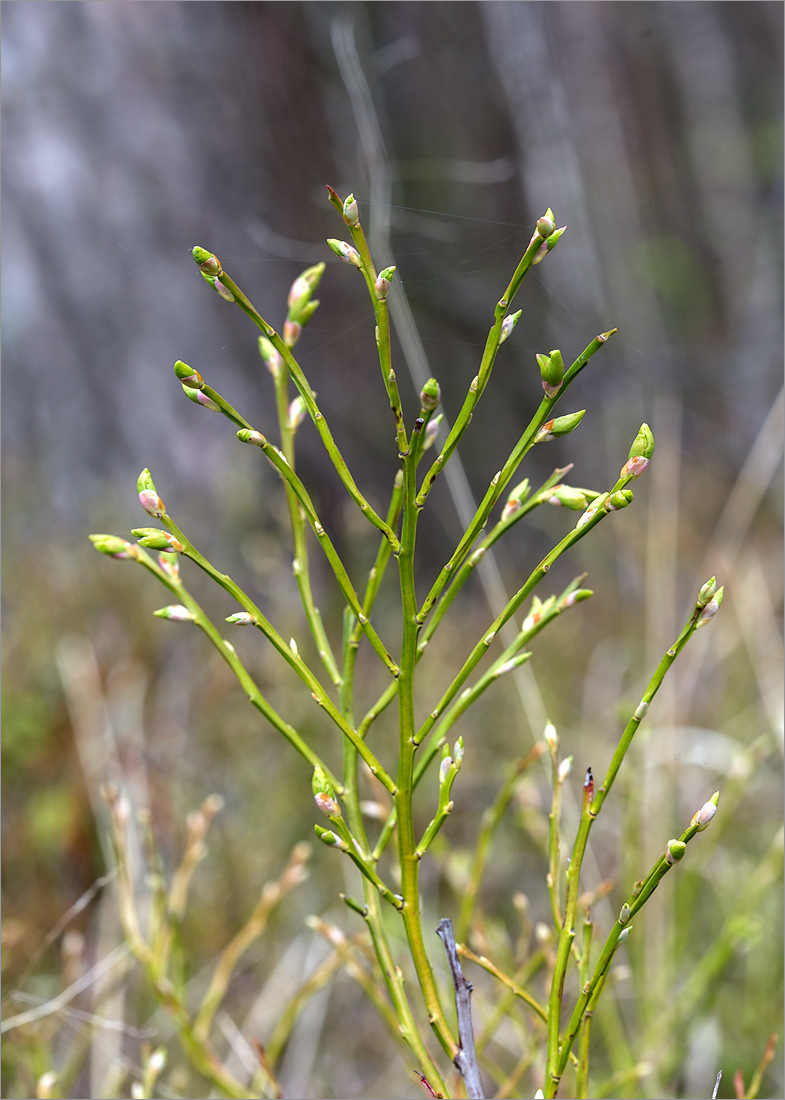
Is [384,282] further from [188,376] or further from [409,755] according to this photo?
[409,755]

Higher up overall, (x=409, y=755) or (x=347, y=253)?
(x=347, y=253)

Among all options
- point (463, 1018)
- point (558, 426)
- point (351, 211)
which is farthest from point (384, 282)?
point (463, 1018)

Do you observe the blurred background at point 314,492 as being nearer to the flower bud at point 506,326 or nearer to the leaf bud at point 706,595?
the flower bud at point 506,326

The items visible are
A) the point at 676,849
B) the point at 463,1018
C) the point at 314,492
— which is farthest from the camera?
the point at 314,492

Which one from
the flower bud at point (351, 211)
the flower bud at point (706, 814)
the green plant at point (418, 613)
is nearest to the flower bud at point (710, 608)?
the green plant at point (418, 613)

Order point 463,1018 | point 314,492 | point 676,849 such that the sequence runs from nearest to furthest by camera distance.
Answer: point 676,849
point 463,1018
point 314,492

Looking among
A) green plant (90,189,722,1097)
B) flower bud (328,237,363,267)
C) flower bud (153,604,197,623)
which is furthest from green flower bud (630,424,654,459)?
flower bud (153,604,197,623)

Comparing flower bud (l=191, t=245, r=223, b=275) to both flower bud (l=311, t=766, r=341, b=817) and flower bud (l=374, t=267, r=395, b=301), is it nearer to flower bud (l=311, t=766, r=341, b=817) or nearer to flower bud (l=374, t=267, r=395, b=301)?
flower bud (l=374, t=267, r=395, b=301)
